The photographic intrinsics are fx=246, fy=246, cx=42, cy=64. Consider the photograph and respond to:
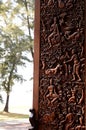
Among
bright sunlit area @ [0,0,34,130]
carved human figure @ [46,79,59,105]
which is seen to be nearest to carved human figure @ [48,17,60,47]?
carved human figure @ [46,79,59,105]

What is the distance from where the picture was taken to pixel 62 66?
2.03m

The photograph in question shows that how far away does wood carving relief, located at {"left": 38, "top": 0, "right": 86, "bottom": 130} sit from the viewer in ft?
6.37

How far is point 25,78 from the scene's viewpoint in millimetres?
3758

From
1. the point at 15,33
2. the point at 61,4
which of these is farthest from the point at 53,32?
the point at 15,33

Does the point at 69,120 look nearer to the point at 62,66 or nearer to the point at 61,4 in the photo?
the point at 62,66

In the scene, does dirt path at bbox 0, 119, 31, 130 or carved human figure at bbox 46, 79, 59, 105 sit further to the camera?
dirt path at bbox 0, 119, 31, 130

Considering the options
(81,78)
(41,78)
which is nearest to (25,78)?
(41,78)

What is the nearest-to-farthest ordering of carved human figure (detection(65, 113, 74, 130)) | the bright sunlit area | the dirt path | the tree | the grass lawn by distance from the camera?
carved human figure (detection(65, 113, 74, 130)) < the dirt path < the grass lawn < the bright sunlit area < the tree

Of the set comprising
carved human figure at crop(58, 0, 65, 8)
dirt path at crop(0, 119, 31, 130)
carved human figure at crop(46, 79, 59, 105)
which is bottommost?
dirt path at crop(0, 119, 31, 130)

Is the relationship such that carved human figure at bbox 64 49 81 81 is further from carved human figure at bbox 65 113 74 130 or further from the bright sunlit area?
the bright sunlit area

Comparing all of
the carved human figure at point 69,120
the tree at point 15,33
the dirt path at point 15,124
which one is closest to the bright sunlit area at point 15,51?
the tree at point 15,33

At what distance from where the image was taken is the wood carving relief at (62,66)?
6.37 feet

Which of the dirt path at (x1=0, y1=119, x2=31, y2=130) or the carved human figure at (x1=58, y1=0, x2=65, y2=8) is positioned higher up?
the carved human figure at (x1=58, y1=0, x2=65, y2=8)

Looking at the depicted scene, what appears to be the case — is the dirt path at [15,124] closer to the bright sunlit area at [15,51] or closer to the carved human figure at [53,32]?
the bright sunlit area at [15,51]
